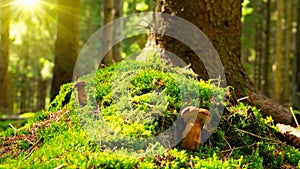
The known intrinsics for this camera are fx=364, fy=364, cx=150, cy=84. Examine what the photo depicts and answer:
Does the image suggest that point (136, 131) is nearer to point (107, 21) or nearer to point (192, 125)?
point (192, 125)

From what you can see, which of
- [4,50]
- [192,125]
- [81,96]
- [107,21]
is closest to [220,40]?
[81,96]

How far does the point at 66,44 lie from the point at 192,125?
734 cm

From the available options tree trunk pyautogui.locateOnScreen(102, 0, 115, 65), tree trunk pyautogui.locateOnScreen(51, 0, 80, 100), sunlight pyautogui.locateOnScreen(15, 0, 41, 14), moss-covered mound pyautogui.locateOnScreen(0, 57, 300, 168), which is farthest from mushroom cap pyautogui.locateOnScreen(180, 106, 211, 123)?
sunlight pyautogui.locateOnScreen(15, 0, 41, 14)

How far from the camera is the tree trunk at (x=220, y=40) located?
4961 millimetres

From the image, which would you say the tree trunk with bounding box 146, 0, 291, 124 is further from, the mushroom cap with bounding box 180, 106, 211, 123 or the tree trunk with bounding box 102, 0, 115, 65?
the tree trunk with bounding box 102, 0, 115, 65

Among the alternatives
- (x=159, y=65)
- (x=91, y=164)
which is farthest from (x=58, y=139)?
(x=159, y=65)

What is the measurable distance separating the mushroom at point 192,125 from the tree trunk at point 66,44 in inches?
271

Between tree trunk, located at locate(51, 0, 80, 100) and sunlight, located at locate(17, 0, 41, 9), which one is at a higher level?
sunlight, located at locate(17, 0, 41, 9)

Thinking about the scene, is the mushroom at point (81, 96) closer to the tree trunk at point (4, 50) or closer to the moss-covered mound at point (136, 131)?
the moss-covered mound at point (136, 131)

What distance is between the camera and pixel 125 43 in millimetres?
24688

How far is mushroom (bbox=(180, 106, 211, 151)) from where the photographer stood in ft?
8.70

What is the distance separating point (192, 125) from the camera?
2.70 m

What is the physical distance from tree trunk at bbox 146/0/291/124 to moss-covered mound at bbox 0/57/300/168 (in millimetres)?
1168

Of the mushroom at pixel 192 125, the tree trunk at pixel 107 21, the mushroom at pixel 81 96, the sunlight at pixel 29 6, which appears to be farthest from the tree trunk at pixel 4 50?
the mushroom at pixel 192 125
